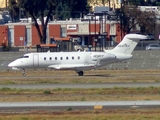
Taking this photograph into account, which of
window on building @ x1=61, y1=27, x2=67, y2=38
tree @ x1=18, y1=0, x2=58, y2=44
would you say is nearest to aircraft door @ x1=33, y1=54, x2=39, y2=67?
tree @ x1=18, y1=0, x2=58, y2=44

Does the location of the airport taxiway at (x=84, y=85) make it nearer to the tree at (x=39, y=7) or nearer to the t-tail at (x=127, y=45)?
the t-tail at (x=127, y=45)

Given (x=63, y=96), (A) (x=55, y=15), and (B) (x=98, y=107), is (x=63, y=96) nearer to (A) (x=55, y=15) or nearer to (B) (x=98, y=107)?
(B) (x=98, y=107)

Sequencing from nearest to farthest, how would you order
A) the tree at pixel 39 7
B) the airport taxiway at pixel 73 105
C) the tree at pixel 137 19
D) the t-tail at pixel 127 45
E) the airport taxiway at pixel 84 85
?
the airport taxiway at pixel 73 105 → the airport taxiway at pixel 84 85 → the t-tail at pixel 127 45 → the tree at pixel 39 7 → the tree at pixel 137 19

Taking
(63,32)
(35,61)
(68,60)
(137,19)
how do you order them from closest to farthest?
(35,61) < (68,60) < (63,32) < (137,19)

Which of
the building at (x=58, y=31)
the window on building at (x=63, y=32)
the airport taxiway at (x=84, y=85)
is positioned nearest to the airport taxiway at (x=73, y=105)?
the airport taxiway at (x=84, y=85)

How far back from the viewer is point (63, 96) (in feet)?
113

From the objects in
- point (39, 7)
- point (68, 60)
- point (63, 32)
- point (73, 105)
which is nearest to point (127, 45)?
point (68, 60)

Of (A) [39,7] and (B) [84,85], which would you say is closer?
(B) [84,85]

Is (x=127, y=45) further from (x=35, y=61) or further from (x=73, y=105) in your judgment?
(x=73, y=105)

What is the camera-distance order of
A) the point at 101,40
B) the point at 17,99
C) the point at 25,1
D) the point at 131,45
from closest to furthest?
the point at 17,99 < the point at 131,45 < the point at 101,40 < the point at 25,1

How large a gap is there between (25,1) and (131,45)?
43.7 metres

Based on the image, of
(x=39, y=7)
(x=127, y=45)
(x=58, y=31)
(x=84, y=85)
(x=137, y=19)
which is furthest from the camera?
(x=137, y=19)

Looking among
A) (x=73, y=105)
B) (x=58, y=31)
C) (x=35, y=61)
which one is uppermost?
(x=73, y=105)

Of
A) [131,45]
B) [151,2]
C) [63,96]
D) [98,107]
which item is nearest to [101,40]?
[131,45]
